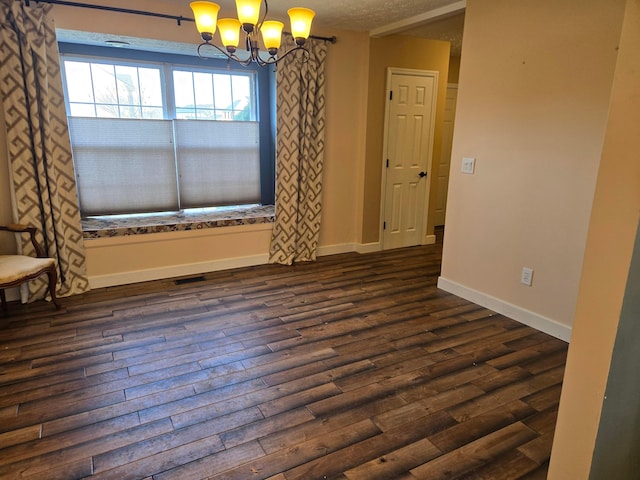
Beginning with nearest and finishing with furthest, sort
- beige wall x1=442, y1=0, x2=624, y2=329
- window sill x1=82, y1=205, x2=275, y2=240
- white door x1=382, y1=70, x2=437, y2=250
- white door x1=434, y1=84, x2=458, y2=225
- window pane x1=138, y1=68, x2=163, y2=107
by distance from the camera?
beige wall x1=442, y1=0, x2=624, y2=329 → window sill x1=82, y1=205, x2=275, y2=240 → window pane x1=138, y1=68, x2=163, y2=107 → white door x1=382, y1=70, x2=437, y2=250 → white door x1=434, y1=84, x2=458, y2=225

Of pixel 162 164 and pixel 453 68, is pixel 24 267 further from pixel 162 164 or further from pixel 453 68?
pixel 453 68

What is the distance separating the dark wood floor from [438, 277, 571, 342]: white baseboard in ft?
0.25

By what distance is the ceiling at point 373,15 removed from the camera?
3.52 meters

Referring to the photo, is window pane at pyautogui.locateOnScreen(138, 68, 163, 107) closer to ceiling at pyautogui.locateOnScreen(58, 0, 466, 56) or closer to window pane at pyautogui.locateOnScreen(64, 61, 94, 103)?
ceiling at pyautogui.locateOnScreen(58, 0, 466, 56)

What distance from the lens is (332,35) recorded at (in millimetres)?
4418

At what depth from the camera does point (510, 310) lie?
10.8 ft

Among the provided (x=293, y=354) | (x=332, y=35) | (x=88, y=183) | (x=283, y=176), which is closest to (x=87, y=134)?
(x=88, y=183)

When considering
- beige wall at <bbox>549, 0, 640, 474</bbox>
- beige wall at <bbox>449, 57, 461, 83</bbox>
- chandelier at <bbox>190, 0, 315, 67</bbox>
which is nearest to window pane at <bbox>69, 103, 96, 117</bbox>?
chandelier at <bbox>190, 0, 315, 67</bbox>

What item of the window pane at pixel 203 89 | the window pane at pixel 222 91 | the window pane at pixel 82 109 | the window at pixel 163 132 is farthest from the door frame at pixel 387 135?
the window pane at pixel 82 109

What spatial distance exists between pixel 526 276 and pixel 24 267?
3762mm

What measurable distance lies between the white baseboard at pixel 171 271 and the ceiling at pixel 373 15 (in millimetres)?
2128

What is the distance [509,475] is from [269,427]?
1097 millimetres

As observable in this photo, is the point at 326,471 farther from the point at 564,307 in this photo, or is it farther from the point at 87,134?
the point at 87,134

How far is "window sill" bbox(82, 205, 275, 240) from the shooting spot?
→ 3822 mm
